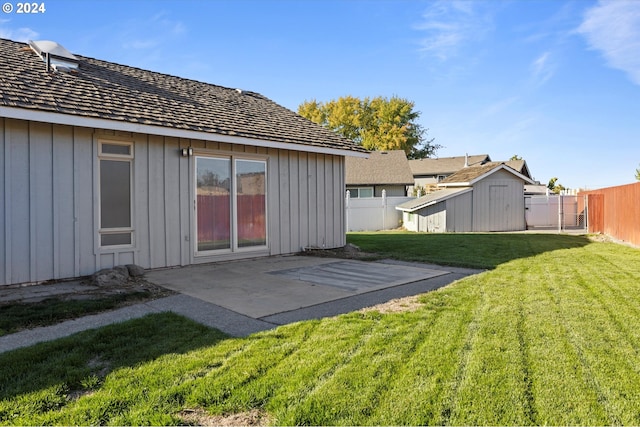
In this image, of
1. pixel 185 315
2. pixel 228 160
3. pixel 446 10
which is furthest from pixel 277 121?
pixel 185 315

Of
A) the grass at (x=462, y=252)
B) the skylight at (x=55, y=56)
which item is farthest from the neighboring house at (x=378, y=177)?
the skylight at (x=55, y=56)

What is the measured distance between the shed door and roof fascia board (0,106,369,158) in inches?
540

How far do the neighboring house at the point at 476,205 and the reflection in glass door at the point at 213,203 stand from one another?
42.0 ft

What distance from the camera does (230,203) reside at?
8.87 metres

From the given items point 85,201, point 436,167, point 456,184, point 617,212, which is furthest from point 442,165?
point 85,201

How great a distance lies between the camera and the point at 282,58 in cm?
1730

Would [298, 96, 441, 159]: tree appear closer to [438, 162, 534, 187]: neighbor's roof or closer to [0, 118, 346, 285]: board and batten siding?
[438, 162, 534, 187]: neighbor's roof

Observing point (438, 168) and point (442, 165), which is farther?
point (442, 165)

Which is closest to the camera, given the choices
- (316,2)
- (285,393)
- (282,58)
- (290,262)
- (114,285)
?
(285,393)

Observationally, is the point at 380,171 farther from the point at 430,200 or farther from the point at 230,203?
the point at 230,203

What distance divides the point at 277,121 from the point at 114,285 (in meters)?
6.08

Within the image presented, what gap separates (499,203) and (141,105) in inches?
712

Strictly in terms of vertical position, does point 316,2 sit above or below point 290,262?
above

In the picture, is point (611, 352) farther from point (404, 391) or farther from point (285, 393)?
point (285, 393)
